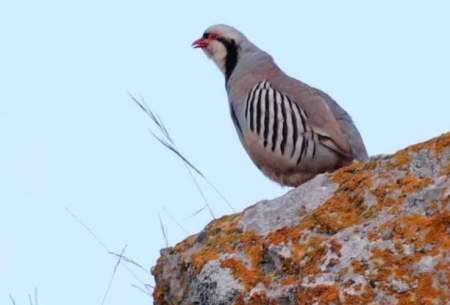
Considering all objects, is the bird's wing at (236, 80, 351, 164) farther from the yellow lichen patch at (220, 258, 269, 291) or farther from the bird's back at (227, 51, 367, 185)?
the yellow lichen patch at (220, 258, 269, 291)

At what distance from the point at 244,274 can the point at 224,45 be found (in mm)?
4117

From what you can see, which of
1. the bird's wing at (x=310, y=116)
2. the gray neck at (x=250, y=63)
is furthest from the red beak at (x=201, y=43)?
the bird's wing at (x=310, y=116)

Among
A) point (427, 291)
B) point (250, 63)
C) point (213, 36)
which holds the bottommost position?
point (427, 291)

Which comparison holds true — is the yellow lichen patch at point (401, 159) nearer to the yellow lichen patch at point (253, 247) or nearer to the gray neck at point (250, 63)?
the yellow lichen patch at point (253, 247)

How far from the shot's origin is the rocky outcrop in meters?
3.03

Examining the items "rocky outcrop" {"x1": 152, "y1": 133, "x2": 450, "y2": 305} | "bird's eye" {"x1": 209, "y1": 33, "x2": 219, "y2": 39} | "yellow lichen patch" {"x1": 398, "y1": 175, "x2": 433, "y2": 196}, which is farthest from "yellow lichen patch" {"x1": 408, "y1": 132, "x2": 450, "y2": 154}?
"bird's eye" {"x1": 209, "y1": 33, "x2": 219, "y2": 39}

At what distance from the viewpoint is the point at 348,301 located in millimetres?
3016

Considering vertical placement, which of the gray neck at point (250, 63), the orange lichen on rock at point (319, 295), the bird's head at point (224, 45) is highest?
the bird's head at point (224, 45)

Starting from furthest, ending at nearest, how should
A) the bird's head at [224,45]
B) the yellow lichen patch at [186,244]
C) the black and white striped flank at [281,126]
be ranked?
the bird's head at [224,45] → the black and white striped flank at [281,126] → the yellow lichen patch at [186,244]

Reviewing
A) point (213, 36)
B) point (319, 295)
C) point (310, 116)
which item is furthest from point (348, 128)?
point (319, 295)

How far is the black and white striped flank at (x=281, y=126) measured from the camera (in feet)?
20.3

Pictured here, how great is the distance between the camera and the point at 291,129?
247 inches

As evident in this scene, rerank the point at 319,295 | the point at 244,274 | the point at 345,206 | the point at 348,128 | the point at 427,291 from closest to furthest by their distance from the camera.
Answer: the point at 427,291 → the point at 319,295 → the point at 244,274 → the point at 345,206 → the point at 348,128

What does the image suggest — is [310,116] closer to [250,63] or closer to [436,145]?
[250,63]
